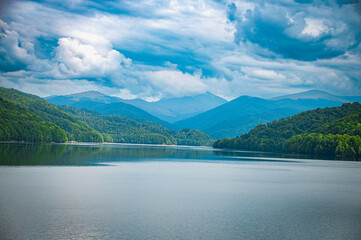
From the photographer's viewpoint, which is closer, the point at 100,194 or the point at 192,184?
the point at 100,194

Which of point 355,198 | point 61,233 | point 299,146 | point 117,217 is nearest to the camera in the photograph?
point 61,233

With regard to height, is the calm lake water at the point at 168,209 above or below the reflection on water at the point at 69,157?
below

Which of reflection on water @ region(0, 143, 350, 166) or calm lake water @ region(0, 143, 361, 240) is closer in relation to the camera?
calm lake water @ region(0, 143, 361, 240)

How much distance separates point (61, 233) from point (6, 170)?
37050 mm

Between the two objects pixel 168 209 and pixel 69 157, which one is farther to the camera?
pixel 69 157

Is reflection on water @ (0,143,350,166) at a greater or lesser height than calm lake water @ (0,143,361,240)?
greater

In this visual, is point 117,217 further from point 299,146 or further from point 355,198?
point 299,146

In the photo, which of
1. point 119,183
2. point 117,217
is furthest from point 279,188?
point 117,217

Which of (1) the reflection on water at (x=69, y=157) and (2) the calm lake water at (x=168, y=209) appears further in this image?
(1) the reflection on water at (x=69, y=157)

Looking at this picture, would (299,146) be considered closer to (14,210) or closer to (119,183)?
(119,183)

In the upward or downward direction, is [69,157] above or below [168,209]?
above

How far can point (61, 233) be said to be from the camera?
2597 centimetres

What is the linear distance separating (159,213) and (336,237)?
15.0 metres

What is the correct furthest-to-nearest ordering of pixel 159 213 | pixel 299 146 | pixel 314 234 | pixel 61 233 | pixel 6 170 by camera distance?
pixel 299 146
pixel 6 170
pixel 159 213
pixel 314 234
pixel 61 233
